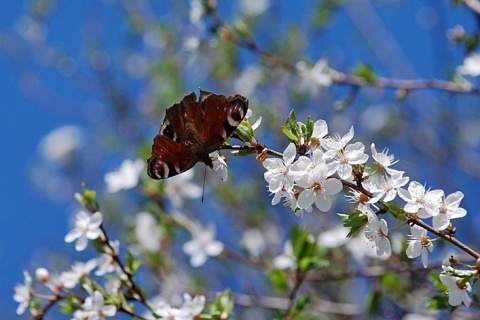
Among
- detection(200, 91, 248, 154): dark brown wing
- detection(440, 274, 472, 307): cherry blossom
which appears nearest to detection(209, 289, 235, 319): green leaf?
detection(200, 91, 248, 154): dark brown wing

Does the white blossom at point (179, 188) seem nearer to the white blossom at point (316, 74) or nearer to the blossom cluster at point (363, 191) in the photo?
the white blossom at point (316, 74)

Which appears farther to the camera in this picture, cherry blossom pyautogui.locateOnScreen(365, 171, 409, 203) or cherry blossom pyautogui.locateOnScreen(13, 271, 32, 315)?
cherry blossom pyautogui.locateOnScreen(13, 271, 32, 315)

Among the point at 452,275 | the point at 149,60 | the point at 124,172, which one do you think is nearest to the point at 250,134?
the point at 452,275

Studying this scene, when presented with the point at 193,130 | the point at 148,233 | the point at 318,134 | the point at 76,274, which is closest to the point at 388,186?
the point at 318,134

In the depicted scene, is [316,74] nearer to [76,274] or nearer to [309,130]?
[76,274]

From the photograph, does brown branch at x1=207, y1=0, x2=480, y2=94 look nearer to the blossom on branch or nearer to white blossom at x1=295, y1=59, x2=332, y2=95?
white blossom at x1=295, y1=59, x2=332, y2=95

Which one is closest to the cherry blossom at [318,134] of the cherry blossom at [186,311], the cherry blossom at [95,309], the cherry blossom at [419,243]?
the cherry blossom at [419,243]

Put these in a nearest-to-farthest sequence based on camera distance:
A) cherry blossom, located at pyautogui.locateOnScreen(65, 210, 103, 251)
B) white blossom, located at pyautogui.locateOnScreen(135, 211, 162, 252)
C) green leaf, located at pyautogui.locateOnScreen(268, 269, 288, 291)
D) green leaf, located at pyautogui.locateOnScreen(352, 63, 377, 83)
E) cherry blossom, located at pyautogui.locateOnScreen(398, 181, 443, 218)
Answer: cherry blossom, located at pyautogui.locateOnScreen(398, 181, 443, 218) → cherry blossom, located at pyautogui.locateOnScreen(65, 210, 103, 251) → green leaf, located at pyautogui.locateOnScreen(268, 269, 288, 291) → green leaf, located at pyautogui.locateOnScreen(352, 63, 377, 83) → white blossom, located at pyautogui.locateOnScreen(135, 211, 162, 252)
